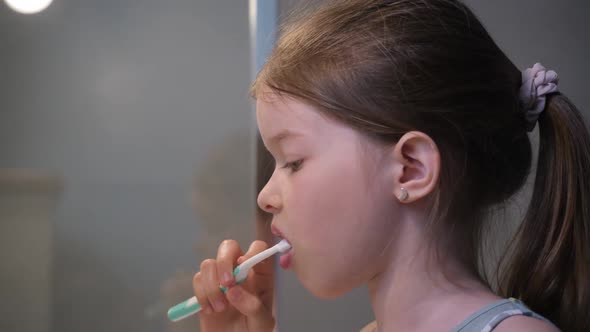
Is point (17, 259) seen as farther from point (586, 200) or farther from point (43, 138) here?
point (586, 200)

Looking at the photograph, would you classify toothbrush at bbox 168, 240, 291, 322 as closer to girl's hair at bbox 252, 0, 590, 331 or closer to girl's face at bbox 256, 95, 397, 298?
girl's face at bbox 256, 95, 397, 298

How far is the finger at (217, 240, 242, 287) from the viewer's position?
655mm

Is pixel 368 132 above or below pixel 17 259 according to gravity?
above

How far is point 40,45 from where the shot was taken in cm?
72

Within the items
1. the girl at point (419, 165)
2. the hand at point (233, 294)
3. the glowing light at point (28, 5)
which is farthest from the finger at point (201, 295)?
the glowing light at point (28, 5)

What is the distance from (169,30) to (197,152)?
0.49 feet

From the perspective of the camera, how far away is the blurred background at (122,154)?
719 millimetres

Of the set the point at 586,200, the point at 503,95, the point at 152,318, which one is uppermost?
the point at 503,95

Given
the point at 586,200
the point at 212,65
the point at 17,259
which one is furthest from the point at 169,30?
the point at 586,200

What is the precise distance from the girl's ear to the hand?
0.22 m

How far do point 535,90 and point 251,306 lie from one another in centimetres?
37

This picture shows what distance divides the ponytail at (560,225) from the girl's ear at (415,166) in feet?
0.46

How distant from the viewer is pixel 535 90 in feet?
1.95

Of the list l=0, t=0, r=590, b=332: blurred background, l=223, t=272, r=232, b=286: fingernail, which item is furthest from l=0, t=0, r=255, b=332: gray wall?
l=223, t=272, r=232, b=286: fingernail
